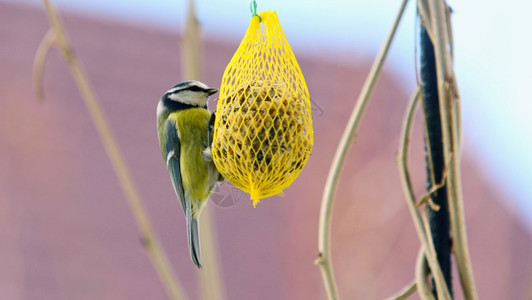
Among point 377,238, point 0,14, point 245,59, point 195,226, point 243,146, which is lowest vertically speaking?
point 377,238

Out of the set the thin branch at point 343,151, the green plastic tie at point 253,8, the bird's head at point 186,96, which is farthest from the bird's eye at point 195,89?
the thin branch at point 343,151

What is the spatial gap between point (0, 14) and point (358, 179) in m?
3.23

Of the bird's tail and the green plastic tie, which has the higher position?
the green plastic tie

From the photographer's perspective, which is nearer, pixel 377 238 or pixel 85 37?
pixel 377 238

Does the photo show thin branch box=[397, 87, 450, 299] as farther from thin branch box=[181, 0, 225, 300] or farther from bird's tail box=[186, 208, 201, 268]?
bird's tail box=[186, 208, 201, 268]

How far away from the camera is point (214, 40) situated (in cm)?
599

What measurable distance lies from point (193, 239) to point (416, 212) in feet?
2.93

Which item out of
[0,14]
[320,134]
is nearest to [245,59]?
[320,134]

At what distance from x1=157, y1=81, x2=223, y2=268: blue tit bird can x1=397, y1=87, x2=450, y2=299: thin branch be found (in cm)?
80

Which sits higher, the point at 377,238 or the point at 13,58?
the point at 13,58

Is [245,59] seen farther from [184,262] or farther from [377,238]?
[184,262]

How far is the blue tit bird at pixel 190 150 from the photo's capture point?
233 centimetres

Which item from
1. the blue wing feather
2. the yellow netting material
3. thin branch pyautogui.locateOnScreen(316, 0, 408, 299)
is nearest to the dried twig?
thin branch pyautogui.locateOnScreen(316, 0, 408, 299)

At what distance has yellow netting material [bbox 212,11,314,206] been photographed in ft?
5.96
